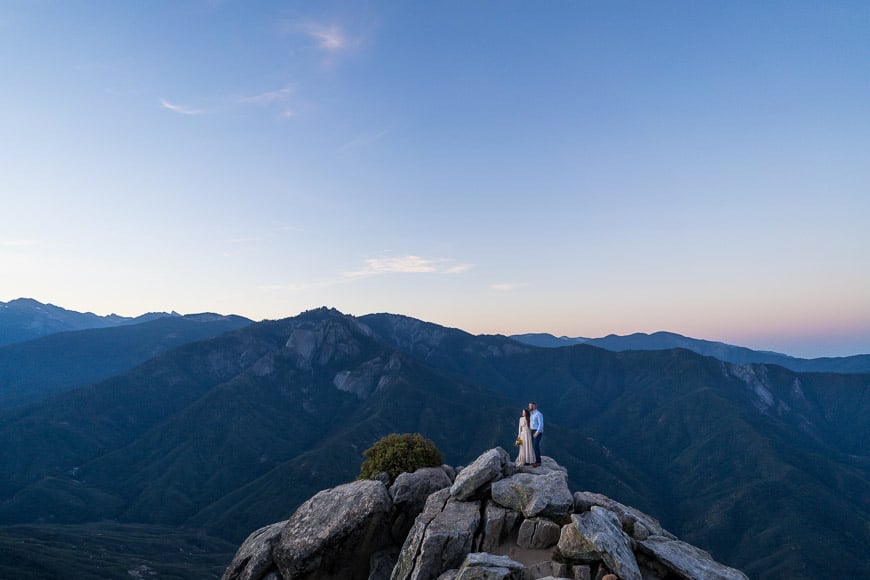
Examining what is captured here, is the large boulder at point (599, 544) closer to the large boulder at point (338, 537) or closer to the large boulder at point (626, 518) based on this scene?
the large boulder at point (626, 518)

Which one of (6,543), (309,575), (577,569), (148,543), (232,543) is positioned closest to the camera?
(577,569)

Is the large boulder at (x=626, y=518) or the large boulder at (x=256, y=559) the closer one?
Answer: the large boulder at (x=626, y=518)

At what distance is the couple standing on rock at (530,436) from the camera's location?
33.7 metres

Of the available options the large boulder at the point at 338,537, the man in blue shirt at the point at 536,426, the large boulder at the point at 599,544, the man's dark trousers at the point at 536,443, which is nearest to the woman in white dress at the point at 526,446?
the man in blue shirt at the point at 536,426

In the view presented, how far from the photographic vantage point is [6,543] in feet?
399

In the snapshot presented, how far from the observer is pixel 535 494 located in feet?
92.6

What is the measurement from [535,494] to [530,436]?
6.41 m

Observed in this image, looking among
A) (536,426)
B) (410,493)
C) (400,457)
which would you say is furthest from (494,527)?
(400,457)

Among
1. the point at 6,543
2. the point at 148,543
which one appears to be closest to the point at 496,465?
the point at 6,543

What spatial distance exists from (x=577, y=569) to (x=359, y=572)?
17.0 m

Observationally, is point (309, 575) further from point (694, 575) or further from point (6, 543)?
point (6, 543)

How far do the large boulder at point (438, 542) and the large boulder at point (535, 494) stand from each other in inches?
83.2

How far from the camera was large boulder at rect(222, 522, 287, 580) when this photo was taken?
32.4 meters

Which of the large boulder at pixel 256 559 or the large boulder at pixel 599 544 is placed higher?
the large boulder at pixel 599 544
